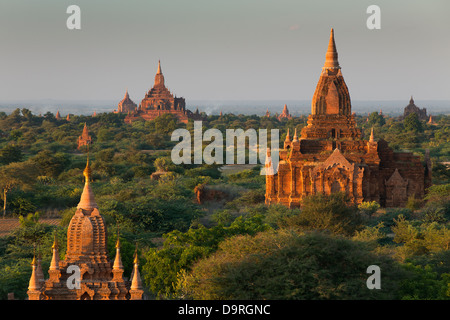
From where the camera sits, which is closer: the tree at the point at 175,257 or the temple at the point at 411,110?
the tree at the point at 175,257

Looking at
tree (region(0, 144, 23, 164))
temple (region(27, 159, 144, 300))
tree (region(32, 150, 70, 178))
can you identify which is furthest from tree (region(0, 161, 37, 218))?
temple (region(27, 159, 144, 300))

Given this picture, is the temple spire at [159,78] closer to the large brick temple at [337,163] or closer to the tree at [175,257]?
the large brick temple at [337,163]

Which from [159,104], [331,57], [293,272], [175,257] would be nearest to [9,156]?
[331,57]

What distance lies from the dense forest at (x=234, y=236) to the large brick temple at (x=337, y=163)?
1258 millimetres

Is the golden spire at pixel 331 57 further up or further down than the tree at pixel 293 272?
further up

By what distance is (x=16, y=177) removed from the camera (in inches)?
1922

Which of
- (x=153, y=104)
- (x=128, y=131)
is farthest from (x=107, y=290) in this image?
(x=153, y=104)

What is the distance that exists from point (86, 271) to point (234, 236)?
775 centimetres

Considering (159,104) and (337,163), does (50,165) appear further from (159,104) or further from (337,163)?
(159,104)

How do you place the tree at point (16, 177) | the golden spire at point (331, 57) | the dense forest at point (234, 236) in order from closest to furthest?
the dense forest at point (234, 236)
the golden spire at point (331, 57)
the tree at point (16, 177)

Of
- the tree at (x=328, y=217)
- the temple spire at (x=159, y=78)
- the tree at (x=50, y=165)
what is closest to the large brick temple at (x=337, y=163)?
the tree at (x=328, y=217)

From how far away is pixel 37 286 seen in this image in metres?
19.0

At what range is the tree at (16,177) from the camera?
4725cm
